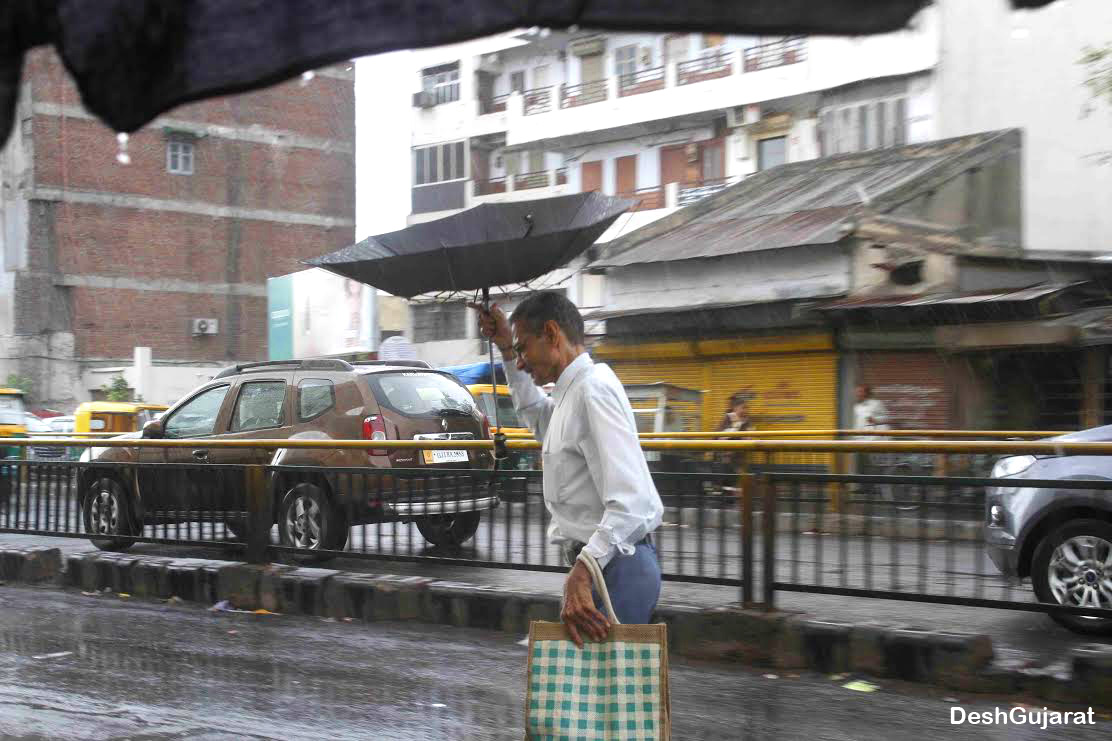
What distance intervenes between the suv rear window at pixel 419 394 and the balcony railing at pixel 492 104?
2845cm

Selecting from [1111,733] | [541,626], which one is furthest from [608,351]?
[541,626]

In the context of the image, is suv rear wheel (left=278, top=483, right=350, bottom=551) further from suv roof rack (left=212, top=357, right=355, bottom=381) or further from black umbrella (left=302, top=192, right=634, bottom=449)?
black umbrella (left=302, top=192, right=634, bottom=449)

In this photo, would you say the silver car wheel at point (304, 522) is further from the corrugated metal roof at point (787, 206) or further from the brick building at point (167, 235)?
the brick building at point (167, 235)

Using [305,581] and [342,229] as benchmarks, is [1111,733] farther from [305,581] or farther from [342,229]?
[342,229]

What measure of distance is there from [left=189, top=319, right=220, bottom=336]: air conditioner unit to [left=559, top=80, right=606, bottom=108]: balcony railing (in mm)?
17172

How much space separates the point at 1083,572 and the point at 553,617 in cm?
331

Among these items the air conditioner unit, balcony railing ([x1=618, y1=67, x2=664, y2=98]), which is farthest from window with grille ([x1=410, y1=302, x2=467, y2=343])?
the air conditioner unit

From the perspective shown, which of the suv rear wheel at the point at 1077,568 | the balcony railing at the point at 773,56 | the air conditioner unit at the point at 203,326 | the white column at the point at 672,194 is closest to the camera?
the suv rear wheel at the point at 1077,568

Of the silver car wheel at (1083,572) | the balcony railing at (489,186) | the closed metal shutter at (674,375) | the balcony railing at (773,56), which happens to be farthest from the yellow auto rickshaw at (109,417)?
the silver car wheel at (1083,572)

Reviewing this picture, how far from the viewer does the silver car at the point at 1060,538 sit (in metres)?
6.70

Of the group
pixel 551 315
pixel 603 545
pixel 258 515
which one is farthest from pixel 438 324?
pixel 603 545

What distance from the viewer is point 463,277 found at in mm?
4996

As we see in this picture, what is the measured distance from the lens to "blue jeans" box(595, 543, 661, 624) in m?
3.68

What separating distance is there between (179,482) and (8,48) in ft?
25.6
